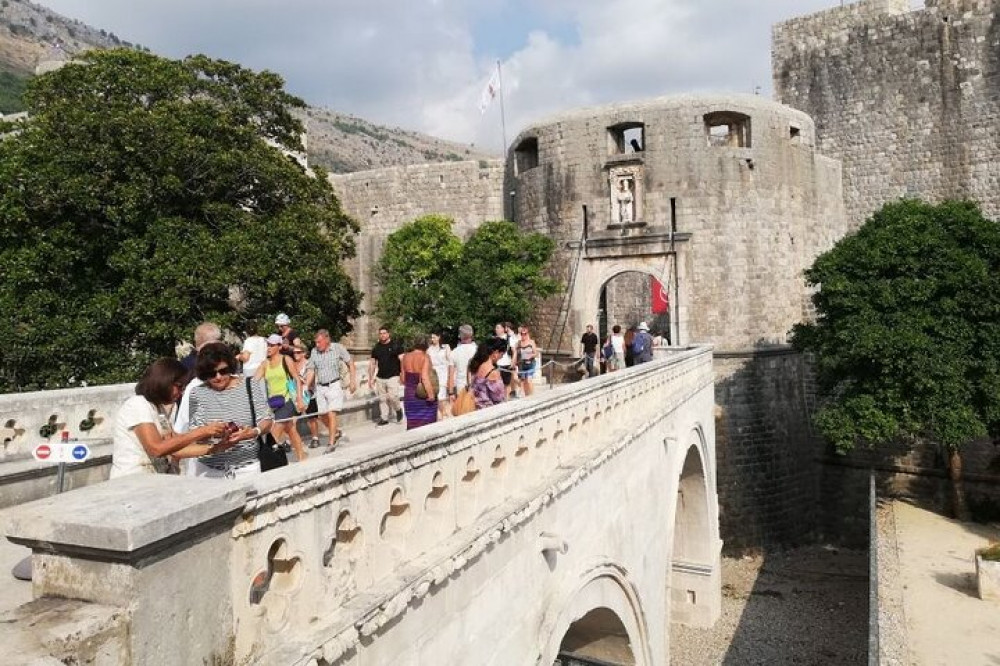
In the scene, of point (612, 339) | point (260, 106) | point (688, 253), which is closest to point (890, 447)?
point (688, 253)

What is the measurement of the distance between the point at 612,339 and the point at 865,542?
11960mm

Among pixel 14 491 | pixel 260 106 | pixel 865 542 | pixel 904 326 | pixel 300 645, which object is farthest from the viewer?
pixel 865 542

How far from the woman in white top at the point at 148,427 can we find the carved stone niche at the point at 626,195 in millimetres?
16478

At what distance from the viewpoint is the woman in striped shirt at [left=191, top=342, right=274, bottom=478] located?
4.05 metres

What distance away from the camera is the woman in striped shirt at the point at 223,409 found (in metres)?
4.05

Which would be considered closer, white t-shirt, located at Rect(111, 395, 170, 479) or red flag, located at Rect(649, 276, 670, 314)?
white t-shirt, located at Rect(111, 395, 170, 479)

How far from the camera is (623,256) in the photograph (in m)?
→ 19.6

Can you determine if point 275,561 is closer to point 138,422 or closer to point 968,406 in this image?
point 138,422

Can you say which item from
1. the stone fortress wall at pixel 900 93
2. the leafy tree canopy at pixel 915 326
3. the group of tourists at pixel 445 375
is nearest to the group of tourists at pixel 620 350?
the group of tourists at pixel 445 375

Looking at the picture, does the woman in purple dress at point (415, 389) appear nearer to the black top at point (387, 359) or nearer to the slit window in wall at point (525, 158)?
the black top at point (387, 359)

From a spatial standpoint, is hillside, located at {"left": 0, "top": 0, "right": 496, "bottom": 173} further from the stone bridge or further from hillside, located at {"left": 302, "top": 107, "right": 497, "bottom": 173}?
the stone bridge

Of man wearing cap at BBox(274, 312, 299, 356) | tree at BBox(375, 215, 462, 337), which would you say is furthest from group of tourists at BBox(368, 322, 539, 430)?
tree at BBox(375, 215, 462, 337)

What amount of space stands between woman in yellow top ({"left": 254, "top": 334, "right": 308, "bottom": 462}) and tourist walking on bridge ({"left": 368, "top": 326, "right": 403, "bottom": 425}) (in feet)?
7.60

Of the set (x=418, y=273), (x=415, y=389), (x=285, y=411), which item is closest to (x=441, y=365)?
(x=415, y=389)
